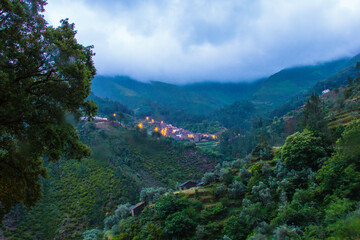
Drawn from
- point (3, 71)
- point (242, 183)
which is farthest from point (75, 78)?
point (242, 183)

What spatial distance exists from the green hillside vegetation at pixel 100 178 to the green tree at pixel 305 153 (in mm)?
17677

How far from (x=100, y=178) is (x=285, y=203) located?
2911 centimetres

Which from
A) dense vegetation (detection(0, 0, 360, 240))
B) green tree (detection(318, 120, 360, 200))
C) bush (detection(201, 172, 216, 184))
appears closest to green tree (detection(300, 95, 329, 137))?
dense vegetation (detection(0, 0, 360, 240))

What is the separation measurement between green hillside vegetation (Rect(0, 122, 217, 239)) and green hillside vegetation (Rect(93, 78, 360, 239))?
827cm

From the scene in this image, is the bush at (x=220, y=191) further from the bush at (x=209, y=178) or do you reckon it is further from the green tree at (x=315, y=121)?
the green tree at (x=315, y=121)

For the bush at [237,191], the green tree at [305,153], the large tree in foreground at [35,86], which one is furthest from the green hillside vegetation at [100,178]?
the green tree at [305,153]

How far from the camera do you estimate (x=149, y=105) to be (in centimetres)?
16262

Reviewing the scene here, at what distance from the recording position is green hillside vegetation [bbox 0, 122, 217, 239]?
84.5 feet

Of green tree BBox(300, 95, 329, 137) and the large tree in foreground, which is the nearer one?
the large tree in foreground

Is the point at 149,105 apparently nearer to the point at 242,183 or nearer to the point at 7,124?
the point at 242,183

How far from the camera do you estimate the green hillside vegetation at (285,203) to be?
8.52 metres

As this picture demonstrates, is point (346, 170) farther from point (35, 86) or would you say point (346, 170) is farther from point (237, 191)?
point (35, 86)

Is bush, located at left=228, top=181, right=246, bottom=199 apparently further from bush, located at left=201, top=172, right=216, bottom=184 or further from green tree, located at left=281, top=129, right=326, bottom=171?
bush, located at left=201, top=172, right=216, bottom=184

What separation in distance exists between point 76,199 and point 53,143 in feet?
93.9
